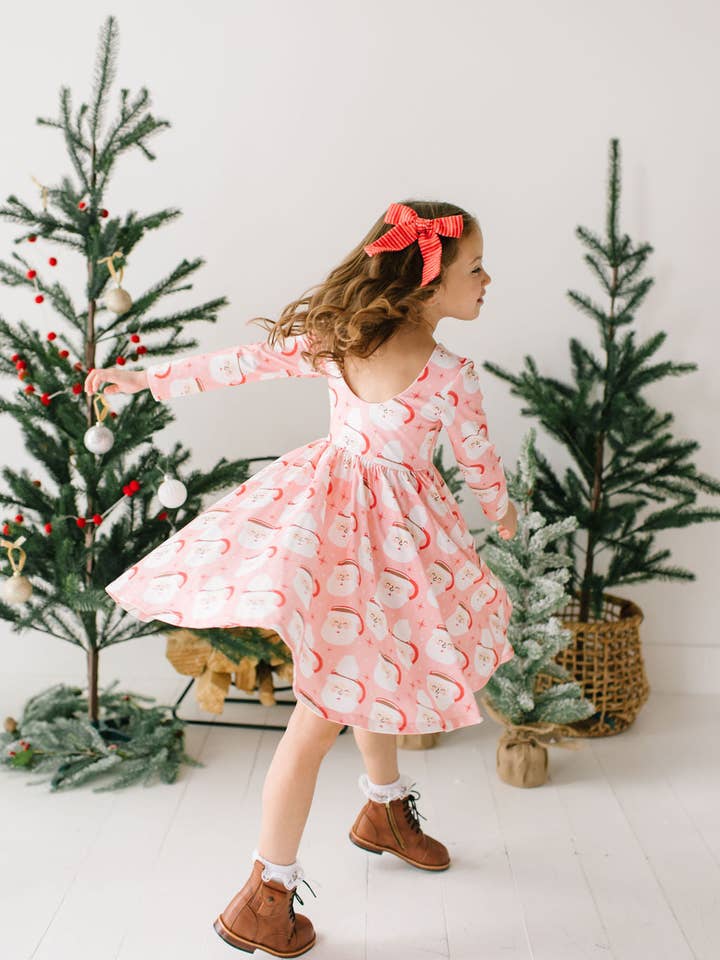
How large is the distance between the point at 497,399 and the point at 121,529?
1.16 metres

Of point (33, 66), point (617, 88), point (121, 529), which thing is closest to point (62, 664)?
point (121, 529)

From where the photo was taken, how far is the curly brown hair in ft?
5.67

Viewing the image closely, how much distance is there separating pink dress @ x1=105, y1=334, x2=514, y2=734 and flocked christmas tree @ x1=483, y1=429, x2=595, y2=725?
443 millimetres

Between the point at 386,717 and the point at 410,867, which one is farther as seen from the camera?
the point at 410,867

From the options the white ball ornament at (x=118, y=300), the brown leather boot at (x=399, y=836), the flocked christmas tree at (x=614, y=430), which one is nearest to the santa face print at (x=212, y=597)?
the brown leather boot at (x=399, y=836)

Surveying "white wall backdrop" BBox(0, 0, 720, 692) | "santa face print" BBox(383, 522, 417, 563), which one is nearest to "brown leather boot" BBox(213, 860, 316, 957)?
"santa face print" BBox(383, 522, 417, 563)

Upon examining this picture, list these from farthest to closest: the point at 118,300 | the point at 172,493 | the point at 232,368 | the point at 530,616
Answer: the point at 530,616
the point at 118,300
the point at 172,493
the point at 232,368

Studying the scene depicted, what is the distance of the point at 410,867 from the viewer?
203cm

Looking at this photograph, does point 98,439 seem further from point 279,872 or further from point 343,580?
point 279,872

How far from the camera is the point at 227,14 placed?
2.67 metres

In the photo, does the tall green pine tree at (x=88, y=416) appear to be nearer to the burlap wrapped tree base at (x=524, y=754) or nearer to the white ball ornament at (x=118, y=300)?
the white ball ornament at (x=118, y=300)

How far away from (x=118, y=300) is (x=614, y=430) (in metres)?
1.33

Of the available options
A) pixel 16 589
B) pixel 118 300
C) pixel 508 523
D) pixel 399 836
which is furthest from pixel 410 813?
pixel 118 300

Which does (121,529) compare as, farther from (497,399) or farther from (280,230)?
(497,399)
